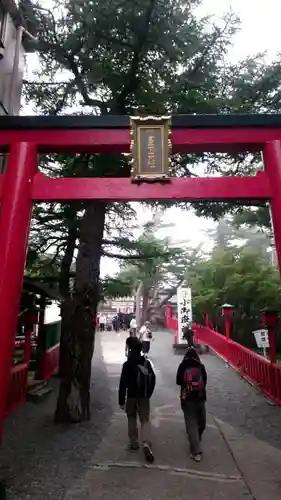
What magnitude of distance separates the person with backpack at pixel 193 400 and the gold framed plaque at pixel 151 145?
9.63 ft

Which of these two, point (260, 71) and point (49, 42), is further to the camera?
point (260, 71)

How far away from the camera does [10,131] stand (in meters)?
5.34

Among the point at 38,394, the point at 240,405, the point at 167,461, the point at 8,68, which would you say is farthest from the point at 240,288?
the point at 167,461

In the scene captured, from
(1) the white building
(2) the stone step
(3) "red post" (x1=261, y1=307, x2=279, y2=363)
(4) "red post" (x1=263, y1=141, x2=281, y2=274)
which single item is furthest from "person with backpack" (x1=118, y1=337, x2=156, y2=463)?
(1) the white building

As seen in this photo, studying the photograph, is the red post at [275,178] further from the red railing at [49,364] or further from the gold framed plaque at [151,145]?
the red railing at [49,364]

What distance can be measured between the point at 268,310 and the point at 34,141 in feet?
22.1

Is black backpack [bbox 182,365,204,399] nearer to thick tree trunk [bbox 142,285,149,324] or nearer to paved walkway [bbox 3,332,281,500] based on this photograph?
paved walkway [bbox 3,332,281,500]

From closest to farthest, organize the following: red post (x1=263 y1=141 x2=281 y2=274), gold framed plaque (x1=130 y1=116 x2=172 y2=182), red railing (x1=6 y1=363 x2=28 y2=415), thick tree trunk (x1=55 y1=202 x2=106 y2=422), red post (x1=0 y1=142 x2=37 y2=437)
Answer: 1. red post (x1=0 y1=142 x2=37 y2=437)
2. red post (x1=263 y1=141 x2=281 y2=274)
3. gold framed plaque (x1=130 y1=116 x2=172 y2=182)
4. thick tree trunk (x1=55 y1=202 x2=106 y2=422)
5. red railing (x1=6 y1=363 x2=28 y2=415)

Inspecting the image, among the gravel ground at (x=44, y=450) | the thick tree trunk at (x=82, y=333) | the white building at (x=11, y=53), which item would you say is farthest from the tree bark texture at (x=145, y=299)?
the thick tree trunk at (x=82, y=333)

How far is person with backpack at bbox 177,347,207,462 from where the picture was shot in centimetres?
565

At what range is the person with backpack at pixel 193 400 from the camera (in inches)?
223

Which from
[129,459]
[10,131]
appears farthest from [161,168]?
[129,459]

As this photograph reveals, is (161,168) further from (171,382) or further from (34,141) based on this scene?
(171,382)

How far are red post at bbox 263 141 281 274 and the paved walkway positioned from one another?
2.84 m
